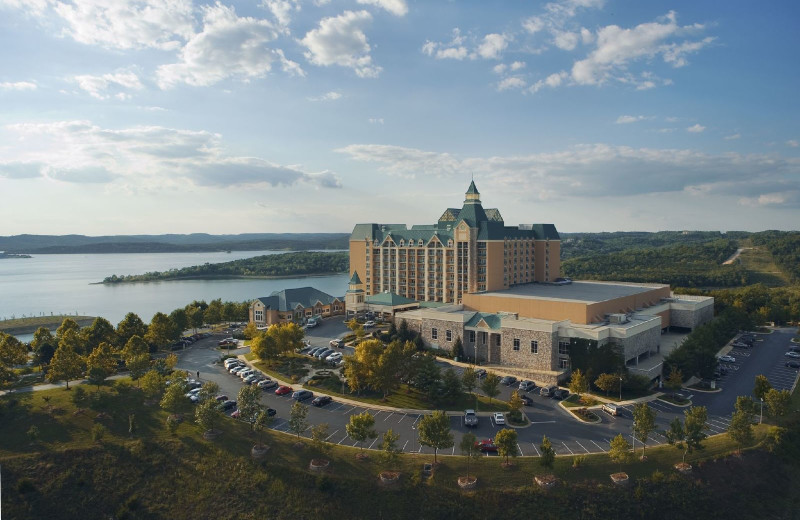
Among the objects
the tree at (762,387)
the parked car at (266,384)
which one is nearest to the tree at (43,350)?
the parked car at (266,384)

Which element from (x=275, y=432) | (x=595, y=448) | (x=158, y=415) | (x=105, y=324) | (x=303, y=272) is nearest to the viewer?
(x=595, y=448)

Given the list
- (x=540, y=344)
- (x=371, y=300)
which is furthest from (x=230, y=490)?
(x=371, y=300)

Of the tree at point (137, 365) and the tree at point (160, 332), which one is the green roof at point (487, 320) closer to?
the tree at point (137, 365)

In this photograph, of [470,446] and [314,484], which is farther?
[314,484]

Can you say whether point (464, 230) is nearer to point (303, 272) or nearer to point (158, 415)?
point (158, 415)

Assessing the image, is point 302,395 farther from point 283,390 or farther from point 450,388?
point 450,388

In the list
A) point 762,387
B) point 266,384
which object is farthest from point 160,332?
point 762,387
